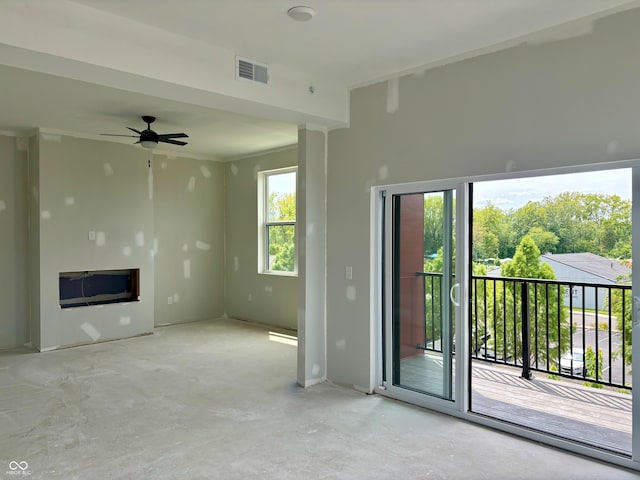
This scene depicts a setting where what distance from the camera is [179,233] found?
24.7 ft

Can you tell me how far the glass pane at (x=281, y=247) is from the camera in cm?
717

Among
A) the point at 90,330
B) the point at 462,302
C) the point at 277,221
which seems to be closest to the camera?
the point at 462,302

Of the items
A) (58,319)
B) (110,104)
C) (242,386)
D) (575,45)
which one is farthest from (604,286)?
(58,319)

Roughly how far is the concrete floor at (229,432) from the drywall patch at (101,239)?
1771 mm

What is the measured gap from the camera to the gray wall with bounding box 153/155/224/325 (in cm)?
732

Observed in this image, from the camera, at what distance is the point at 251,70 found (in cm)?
357

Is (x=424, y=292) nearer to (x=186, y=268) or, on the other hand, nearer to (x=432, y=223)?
(x=432, y=223)

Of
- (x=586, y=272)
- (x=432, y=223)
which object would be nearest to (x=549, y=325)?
(x=586, y=272)

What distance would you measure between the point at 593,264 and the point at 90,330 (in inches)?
240

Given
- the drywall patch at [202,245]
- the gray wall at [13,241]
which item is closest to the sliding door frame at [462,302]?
the drywall patch at [202,245]

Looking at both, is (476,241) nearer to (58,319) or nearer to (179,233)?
(179,233)

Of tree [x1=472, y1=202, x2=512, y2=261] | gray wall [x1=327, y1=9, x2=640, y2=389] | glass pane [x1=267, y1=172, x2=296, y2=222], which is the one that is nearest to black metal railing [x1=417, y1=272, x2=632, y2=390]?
tree [x1=472, y1=202, x2=512, y2=261]

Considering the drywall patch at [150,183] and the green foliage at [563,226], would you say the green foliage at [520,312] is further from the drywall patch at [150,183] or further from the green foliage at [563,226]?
the drywall patch at [150,183]

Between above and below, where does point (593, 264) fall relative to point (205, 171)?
below
